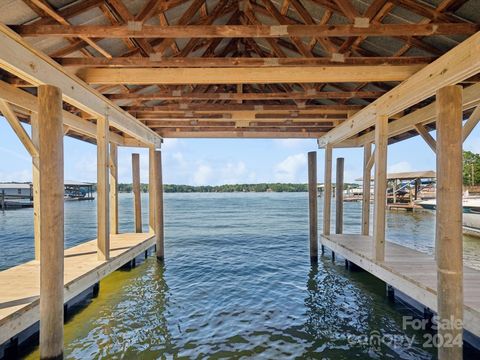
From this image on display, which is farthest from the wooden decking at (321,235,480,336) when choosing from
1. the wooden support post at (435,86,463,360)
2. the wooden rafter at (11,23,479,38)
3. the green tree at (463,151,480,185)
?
the green tree at (463,151,480,185)

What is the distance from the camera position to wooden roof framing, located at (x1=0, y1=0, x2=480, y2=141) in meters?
3.57

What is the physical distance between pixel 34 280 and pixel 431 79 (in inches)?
281

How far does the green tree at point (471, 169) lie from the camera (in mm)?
39591

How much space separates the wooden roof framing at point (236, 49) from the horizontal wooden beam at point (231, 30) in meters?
0.01

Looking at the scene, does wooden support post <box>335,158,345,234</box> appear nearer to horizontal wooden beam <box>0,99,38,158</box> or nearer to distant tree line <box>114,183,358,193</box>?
horizontal wooden beam <box>0,99,38,158</box>

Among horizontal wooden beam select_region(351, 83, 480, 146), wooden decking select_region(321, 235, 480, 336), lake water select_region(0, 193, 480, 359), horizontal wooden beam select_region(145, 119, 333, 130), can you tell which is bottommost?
lake water select_region(0, 193, 480, 359)

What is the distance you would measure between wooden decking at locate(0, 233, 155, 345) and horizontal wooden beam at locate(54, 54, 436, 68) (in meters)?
3.47

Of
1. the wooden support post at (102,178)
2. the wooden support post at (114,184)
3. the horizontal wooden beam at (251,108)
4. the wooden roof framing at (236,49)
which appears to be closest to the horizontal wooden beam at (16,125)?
the wooden roof framing at (236,49)

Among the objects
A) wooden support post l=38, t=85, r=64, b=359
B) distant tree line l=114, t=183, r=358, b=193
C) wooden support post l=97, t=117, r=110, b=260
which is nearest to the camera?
wooden support post l=38, t=85, r=64, b=359

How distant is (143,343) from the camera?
4.57 metres

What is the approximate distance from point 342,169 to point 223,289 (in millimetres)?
6440

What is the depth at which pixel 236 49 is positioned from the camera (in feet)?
21.9

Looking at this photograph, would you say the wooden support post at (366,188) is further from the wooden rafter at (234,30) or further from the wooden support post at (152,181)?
the wooden support post at (152,181)

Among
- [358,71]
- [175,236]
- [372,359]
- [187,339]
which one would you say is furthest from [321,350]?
[175,236]
